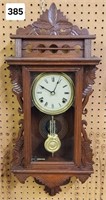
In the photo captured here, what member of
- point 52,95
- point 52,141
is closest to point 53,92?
point 52,95

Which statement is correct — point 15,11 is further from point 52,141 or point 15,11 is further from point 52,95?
point 52,141

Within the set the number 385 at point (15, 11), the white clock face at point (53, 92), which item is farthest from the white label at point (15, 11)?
the white clock face at point (53, 92)

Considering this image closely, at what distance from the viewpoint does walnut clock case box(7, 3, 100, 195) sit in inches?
36.2

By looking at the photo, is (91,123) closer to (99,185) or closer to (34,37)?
(99,185)

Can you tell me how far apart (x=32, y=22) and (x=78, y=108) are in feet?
1.09

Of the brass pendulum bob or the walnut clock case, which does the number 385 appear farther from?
the brass pendulum bob

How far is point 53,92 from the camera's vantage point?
941 mm

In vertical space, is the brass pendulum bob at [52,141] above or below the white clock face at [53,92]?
below

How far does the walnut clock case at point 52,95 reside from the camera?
92cm

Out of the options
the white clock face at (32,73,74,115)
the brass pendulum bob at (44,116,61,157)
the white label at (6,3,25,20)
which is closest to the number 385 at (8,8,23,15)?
the white label at (6,3,25,20)

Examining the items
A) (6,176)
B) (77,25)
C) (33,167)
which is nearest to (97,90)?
(77,25)

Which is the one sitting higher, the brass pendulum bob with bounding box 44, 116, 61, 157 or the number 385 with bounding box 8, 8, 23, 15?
the number 385 with bounding box 8, 8, 23, 15

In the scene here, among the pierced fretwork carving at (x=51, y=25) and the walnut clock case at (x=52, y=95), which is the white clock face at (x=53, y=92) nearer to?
the walnut clock case at (x=52, y=95)

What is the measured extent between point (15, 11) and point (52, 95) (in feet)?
1.04
